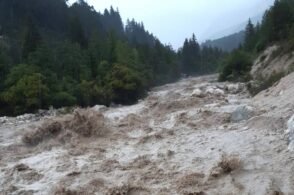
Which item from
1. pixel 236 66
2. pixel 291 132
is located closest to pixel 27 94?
pixel 236 66

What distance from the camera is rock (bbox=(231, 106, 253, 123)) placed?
19.4 m

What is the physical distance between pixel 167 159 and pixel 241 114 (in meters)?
5.36

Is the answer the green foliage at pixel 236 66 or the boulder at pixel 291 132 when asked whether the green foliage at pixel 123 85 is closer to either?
the green foliage at pixel 236 66

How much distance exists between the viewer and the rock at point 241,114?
19.4m

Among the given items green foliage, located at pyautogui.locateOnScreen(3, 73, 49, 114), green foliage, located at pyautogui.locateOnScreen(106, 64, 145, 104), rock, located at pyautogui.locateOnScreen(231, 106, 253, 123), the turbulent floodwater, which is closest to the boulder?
the turbulent floodwater

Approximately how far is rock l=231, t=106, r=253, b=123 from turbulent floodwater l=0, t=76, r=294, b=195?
0.13 feet

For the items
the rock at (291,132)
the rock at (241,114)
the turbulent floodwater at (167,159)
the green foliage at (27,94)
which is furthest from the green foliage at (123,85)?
the rock at (291,132)

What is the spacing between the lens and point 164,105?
30.2 m

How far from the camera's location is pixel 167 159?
15.8m

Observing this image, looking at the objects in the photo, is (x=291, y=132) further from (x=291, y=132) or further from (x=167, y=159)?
(x=167, y=159)

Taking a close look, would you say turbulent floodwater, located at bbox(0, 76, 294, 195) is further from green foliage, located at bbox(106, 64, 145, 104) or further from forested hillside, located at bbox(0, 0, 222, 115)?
green foliage, located at bbox(106, 64, 145, 104)

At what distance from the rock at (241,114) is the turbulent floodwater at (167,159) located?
40 millimetres

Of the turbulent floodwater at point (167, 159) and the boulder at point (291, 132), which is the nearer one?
the turbulent floodwater at point (167, 159)

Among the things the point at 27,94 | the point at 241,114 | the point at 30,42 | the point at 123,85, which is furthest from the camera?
the point at 30,42
